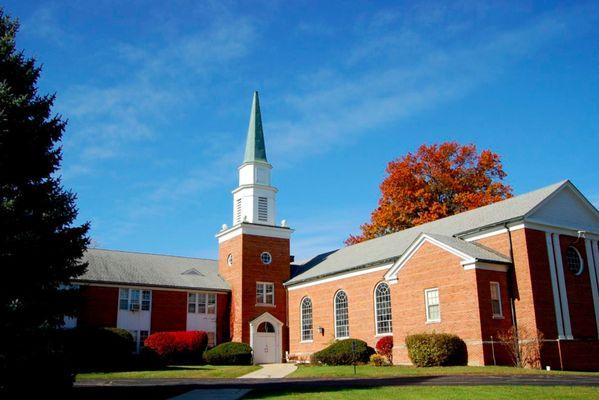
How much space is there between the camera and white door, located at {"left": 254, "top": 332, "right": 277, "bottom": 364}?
1489 inches

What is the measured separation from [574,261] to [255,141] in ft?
71.8

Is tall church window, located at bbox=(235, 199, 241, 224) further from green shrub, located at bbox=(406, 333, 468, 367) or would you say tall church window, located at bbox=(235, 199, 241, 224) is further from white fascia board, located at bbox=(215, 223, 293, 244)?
green shrub, located at bbox=(406, 333, 468, 367)

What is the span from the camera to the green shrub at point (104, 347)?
30.3m

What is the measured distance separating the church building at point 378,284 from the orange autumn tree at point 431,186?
8.36 metres

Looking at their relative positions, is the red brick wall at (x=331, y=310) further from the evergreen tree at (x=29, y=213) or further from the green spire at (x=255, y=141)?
the evergreen tree at (x=29, y=213)

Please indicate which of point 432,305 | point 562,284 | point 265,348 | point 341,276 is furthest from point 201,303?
point 562,284

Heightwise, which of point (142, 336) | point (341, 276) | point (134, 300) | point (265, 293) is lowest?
point (142, 336)

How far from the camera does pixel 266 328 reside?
128 ft

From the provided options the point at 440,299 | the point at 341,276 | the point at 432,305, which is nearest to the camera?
the point at 440,299

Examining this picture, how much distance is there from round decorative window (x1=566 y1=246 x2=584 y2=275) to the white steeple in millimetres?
19559

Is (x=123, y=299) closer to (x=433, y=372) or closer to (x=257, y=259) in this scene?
(x=257, y=259)

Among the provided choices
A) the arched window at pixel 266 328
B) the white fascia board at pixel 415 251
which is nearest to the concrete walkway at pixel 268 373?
the white fascia board at pixel 415 251

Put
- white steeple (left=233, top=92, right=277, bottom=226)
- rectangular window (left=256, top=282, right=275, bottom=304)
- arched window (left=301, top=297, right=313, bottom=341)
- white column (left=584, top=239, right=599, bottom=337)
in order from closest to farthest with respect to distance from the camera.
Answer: white column (left=584, top=239, right=599, bottom=337) → arched window (left=301, top=297, right=313, bottom=341) → rectangular window (left=256, top=282, right=275, bottom=304) → white steeple (left=233, top=92, right=277, bottom=226)

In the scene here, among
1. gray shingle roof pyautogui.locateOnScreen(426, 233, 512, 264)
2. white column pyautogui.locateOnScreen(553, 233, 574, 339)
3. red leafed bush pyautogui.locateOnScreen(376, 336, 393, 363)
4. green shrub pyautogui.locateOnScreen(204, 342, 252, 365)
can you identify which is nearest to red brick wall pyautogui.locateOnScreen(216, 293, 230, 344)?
green shrub pyautogui.locateOnScreen(204, 342, 252, 365)
